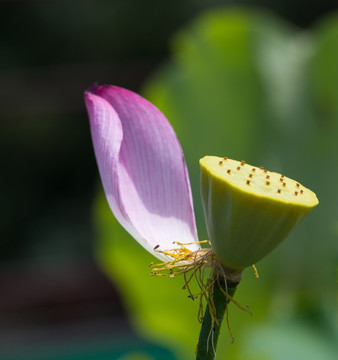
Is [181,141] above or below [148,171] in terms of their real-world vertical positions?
below

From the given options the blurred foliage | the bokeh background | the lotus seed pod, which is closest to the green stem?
the lotus seed pod

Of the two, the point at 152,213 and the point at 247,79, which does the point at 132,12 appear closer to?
the point at 247,79

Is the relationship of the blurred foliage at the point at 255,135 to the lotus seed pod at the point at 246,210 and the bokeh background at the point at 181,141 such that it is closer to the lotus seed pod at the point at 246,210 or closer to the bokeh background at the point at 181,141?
the bokeh background at the point at 181,141

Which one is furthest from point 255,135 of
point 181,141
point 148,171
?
point 148,171

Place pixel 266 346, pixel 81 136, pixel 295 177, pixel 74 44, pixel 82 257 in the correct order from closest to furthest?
pixel 266 346 < pixel 295 177 < pixel 82 257 < pixel 81 136 < pixel 74 44

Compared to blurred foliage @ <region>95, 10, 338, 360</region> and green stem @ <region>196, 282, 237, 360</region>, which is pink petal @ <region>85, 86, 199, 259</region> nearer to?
green stem @ <region>196, 282, 237, 360</region>

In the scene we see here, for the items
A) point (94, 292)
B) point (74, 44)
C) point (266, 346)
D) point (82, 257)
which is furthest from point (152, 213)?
point (74, 44)

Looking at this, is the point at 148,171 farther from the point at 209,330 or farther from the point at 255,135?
the point at 255,135
